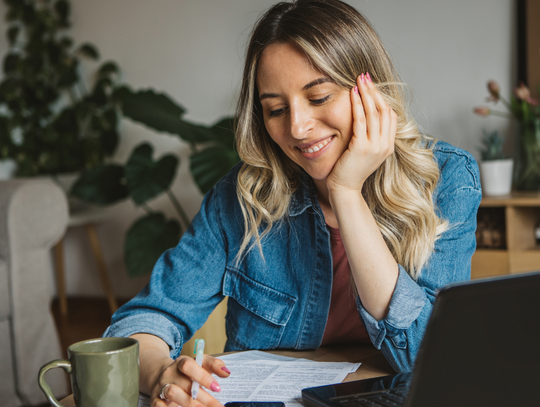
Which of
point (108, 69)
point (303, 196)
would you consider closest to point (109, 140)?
point (108, 69)

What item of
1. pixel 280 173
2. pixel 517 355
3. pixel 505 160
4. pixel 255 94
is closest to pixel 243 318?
pixel 280 173

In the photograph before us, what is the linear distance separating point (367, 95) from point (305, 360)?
45 centimetres

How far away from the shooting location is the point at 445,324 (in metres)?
0.42

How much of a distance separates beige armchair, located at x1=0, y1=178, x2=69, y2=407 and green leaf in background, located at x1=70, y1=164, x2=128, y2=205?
0.74 meters

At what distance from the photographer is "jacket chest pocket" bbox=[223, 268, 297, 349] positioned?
3.22ft

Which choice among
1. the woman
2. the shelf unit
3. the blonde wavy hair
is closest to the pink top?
the woman

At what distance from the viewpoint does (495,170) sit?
7.01 feet

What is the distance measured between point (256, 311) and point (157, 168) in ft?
5.88

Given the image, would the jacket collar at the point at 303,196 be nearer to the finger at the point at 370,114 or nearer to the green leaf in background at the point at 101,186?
the finger at the point at 370,114

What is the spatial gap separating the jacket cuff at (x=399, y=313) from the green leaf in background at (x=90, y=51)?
309cm

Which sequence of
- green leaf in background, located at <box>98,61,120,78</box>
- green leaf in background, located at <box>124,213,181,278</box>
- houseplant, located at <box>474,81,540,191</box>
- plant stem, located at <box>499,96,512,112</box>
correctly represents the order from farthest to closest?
green leaf in background, located at <box>98,61,120,78</box>
green leaf in background, located at <box>124,213,181,278</box>
plant stem, located at <box>499,96,512,112</box>
houseplant, located at <box>474,81,540,191</box>

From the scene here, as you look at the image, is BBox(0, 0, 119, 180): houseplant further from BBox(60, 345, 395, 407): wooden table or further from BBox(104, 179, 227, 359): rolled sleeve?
BBox(60, 345, 395, 407): wooden table

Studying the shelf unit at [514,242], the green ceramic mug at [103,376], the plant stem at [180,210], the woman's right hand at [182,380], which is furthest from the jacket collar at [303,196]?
the plant stem at [180,210]

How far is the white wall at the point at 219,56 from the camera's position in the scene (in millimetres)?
2426
